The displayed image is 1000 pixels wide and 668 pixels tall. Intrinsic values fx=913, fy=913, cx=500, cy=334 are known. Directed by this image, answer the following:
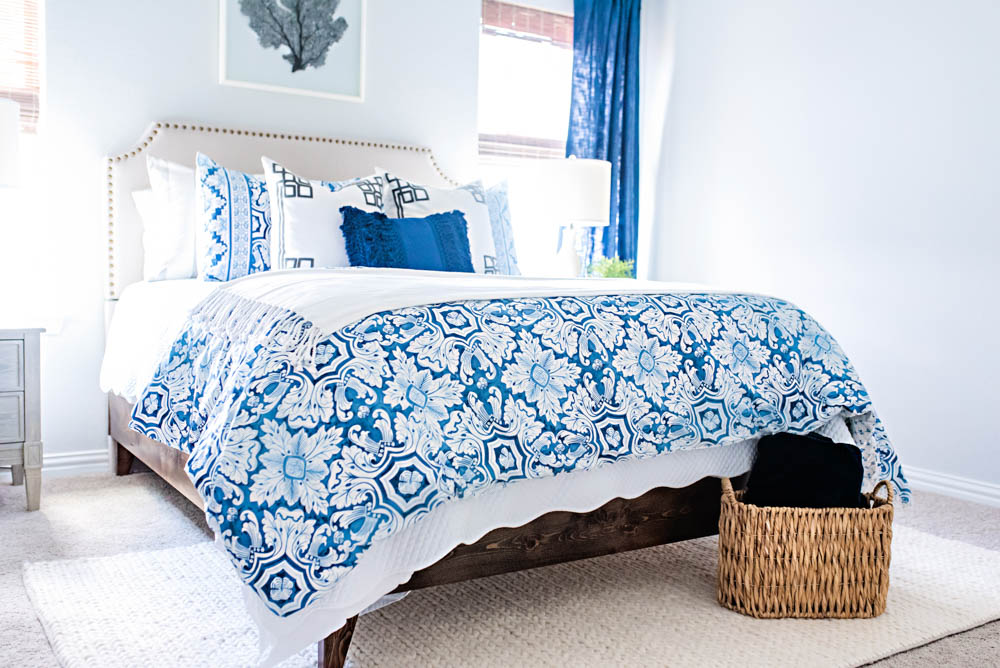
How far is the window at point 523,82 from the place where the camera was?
4422 millimetres

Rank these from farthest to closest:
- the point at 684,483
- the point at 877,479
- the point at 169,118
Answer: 1. the point at 169,118
2. the point at 877,479
3. the point at 684,483

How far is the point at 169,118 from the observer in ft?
11.4

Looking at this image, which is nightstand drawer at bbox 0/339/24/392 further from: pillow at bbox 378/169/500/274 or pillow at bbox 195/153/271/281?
pillow at bbox 378/169/500/274

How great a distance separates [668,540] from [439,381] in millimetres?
773

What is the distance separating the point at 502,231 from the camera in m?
3.52

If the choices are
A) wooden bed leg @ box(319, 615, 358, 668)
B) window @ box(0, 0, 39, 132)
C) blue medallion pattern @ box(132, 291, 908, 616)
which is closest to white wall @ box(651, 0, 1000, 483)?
blue medallion pattern @ box(132, 291, 908, 616)

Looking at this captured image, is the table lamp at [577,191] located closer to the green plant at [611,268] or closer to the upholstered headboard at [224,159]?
the green plant at [611,268]

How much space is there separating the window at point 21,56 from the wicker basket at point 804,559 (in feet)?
8.99

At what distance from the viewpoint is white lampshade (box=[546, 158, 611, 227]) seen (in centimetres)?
407

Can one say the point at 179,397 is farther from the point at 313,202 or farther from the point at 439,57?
the point at 439,57

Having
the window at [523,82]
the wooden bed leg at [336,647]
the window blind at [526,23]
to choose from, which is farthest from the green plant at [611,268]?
the wooden bed leg at [336,647]

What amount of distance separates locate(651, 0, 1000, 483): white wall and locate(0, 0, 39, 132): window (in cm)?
289

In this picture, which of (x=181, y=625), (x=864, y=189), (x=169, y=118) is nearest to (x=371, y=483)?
(x=181, y=625)

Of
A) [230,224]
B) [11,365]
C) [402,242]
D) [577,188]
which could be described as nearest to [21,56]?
[230,224]
